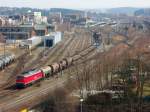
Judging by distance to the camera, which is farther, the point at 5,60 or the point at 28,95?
the point at 5,60

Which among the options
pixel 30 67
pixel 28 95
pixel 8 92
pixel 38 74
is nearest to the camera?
pixel 28 95

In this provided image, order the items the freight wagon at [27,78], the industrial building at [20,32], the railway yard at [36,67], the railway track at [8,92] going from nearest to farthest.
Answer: the railway yard at [36,67], the railway track at [8,92], the freight wagon at [27,78], the industrial building at [20,32]

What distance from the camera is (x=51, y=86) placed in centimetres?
2772

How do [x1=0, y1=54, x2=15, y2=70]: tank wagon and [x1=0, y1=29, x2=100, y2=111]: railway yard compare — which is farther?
[x1=0, y1=54, x2=15, y2=70]: tank wagon

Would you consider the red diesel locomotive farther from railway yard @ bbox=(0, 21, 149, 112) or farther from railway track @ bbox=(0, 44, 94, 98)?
railway track @ bbox=(0, 44, 94, 98)

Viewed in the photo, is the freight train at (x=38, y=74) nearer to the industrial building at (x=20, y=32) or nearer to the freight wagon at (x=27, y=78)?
the freight wagon at (x=27, y=78)

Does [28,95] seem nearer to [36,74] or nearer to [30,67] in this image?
[36,74]

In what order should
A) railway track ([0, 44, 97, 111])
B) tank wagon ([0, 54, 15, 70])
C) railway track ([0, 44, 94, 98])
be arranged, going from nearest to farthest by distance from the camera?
1. railway track ([0, 44, 97, 111])
2. railway track ([0, 44, 94, 98])
3. tank wagon ([0, 54, 15, 70])

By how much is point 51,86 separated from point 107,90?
17.3 feet

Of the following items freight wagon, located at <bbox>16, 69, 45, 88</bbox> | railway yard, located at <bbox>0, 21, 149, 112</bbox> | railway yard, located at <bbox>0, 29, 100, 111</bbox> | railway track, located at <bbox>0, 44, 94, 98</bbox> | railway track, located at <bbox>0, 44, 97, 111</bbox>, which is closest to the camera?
railway track, located at <bbox>0, 44, 97, 111</bbox>

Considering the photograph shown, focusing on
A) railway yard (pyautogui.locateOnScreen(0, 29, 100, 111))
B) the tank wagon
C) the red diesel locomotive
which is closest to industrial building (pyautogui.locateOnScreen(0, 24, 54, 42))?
railway yard (pyautogui.locateOnScreen(0, 29, 100, 111))

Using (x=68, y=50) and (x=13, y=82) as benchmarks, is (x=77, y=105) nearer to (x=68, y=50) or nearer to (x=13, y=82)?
(x=13, y=82)

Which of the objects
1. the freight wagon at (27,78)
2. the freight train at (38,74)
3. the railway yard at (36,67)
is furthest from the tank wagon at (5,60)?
the freight wagon at (27,78)

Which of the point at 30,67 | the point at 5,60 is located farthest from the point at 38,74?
the point at 30,67
